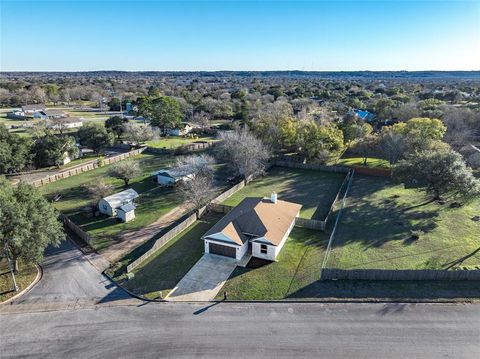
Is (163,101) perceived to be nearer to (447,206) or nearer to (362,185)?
(362,185)

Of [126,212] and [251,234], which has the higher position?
[251,234]

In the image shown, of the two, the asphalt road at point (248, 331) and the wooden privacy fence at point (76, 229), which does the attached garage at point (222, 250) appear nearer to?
the asphalt road at point (248, 331)

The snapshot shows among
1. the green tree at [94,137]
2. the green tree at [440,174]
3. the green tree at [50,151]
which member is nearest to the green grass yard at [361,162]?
the green tree at [440,174]

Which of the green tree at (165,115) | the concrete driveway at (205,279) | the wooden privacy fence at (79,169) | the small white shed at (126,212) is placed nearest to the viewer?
the concrete driveway at (205,279)

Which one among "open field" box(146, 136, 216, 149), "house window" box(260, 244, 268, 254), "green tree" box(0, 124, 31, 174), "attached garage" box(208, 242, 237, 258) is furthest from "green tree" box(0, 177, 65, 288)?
"open field" box(146, 136, 216, 149)

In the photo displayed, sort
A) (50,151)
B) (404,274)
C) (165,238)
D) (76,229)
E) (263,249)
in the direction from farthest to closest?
1. (50,151)
2. (76,229)
3. (165,238)
4. (263,249)
5. (404,274)

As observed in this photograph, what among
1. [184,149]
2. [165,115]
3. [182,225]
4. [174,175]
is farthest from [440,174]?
[165,115]

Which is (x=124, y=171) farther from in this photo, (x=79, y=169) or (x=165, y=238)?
(x=165, y=238)
